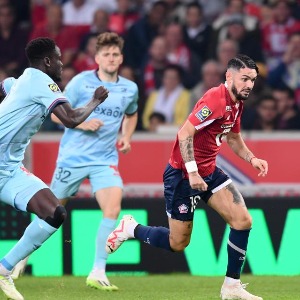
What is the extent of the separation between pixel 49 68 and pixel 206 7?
8156mm

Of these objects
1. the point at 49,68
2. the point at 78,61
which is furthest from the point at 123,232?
the point at 78,61

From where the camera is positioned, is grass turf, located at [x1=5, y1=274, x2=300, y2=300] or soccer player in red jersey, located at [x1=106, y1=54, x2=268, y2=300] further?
grass turf, located at [x1=5, y1=274, x2=300, y2=300]

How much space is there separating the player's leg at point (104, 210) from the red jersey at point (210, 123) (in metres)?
1.19

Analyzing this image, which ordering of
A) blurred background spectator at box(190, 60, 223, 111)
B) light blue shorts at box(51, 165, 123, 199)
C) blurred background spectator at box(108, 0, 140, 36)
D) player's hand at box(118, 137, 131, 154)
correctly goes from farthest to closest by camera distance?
blurred background spectator at box(108, 0, 140, 36) → blurred background spectator at box(190, 60, 223, 111) → player's hand at box(118, 137, 131, 154) → light blue shorts at box(51, 165, 123, 199)

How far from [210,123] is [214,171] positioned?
1.60ft

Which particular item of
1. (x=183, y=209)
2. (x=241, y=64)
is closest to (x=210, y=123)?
(x=241, y=64)

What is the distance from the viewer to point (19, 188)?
7652mm

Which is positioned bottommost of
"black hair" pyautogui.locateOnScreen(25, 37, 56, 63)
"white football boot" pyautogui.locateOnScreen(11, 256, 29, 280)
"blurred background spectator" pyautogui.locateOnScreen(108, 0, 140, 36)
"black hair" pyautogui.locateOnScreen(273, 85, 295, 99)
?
"white football boot" pyautogui.locateOnScreen(11, 256, 29, 280)

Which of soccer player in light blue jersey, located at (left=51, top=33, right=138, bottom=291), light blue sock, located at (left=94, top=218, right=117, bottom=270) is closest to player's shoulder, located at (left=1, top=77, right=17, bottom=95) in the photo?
soccer player in light blue jersey, located at (left=51, top=33, right=138, bottom=291)

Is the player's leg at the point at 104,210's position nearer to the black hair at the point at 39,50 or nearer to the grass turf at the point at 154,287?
the grass turf at the point at 154,287

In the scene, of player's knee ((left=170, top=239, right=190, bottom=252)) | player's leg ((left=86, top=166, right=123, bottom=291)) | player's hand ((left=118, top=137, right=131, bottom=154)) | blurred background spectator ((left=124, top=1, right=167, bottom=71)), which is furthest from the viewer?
blurred background spectator ((left=124, top=1, right=167, bottom=71))

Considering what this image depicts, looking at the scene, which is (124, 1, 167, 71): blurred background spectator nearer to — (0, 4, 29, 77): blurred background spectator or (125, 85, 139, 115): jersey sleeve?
(0, 4, 29, 77): blurred background spectator

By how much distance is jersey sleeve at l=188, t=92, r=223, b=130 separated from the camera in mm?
7613

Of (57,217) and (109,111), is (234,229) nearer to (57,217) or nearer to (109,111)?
(57,217)
